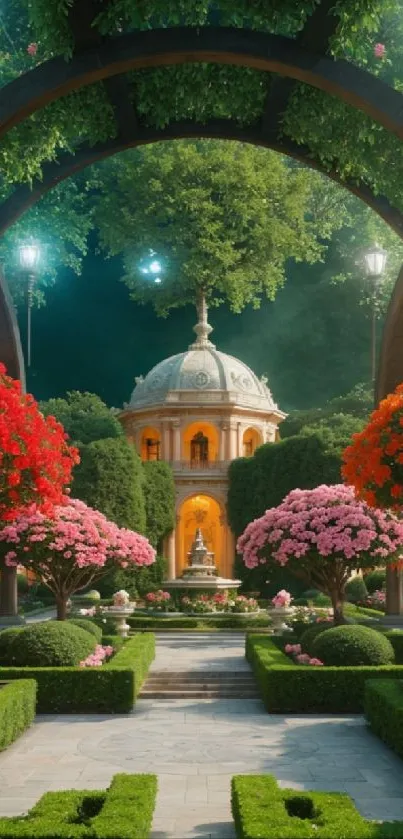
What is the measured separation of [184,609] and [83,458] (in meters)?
11.2

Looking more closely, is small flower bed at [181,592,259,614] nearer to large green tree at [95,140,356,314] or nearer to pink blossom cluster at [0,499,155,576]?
pink blossom cluster at [0,499,155,576]

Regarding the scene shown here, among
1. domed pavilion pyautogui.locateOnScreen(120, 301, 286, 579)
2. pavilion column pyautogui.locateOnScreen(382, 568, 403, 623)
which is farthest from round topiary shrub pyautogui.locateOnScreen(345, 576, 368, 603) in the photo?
pavilion column pyautogui.locateOnScreen(382, 568, 403, 623)

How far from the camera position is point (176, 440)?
2045 inches

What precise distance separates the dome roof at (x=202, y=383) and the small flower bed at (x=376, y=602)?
793 inches

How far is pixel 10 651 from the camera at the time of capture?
15328 mm

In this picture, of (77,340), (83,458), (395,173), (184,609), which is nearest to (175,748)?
(395,173)

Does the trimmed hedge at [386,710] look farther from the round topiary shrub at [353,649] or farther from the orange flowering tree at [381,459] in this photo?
the orange flowering tree at [381,459]

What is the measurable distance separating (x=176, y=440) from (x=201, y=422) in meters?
1.86

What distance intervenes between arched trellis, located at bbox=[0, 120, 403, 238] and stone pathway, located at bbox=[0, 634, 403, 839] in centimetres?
638

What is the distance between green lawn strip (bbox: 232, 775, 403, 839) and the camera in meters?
6.33

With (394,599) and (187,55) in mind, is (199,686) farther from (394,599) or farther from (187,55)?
(187,55)

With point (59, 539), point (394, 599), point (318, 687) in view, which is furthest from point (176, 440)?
point (318, 687)

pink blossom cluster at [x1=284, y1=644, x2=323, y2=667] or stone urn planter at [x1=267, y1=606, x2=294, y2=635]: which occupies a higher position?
stone urn planter at [x1=267, y1=606, x2=294, y2=635]

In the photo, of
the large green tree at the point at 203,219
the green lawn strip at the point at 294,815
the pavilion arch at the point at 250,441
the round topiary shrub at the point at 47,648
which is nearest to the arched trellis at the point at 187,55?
the green lawn strip at the point at 294,815
